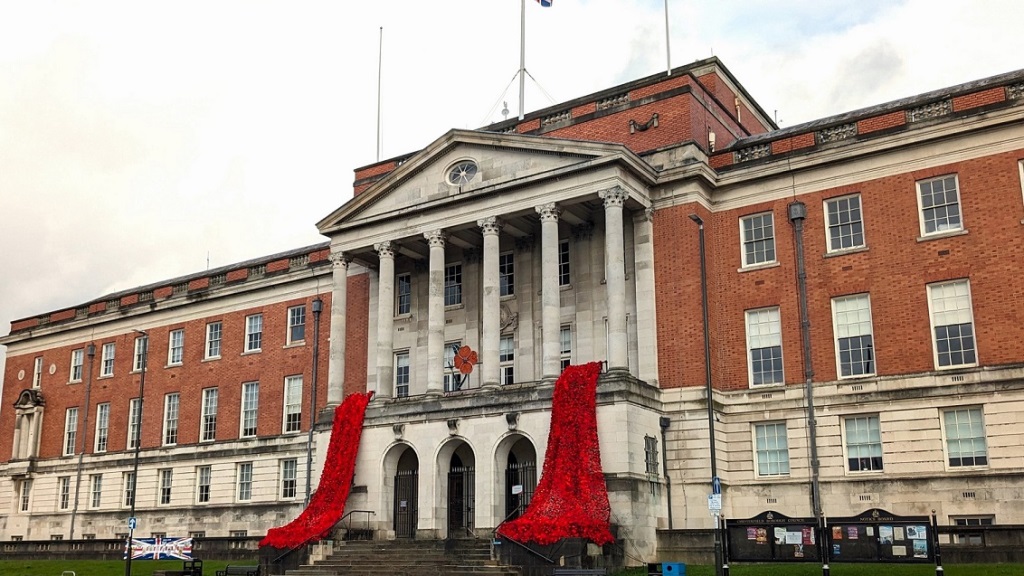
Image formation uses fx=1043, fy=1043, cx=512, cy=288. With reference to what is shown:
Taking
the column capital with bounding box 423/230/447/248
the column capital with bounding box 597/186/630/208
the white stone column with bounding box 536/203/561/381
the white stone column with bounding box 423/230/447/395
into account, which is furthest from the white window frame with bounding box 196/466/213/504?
the column capital with bounding box 597/186/630/208

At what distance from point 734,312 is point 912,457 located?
25.7 feet

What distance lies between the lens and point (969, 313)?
3325 cm

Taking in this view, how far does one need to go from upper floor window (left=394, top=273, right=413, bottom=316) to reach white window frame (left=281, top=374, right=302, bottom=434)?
24.9 ft

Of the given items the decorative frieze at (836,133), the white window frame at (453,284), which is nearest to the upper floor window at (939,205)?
the decorative frieze at (836,133)

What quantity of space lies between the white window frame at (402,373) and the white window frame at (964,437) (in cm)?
2099

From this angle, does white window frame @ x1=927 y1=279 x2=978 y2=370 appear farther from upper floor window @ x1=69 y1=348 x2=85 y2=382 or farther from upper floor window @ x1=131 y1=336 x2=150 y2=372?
upper floor window @ x1=69 y1=348 x2=85 y2=382

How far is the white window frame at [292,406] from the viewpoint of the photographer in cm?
4912

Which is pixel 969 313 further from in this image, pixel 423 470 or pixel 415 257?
pixel 415 257

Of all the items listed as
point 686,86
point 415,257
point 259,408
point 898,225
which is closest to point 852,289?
point 898,225

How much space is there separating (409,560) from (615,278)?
11.7 metres

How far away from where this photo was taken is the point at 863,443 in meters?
34.4

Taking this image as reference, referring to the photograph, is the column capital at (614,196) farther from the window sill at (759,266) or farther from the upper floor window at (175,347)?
the upper floor window at (175,347)

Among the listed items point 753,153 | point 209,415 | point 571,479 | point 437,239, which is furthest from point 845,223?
point 209,415

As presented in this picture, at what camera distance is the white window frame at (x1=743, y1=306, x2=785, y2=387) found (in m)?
36.5
